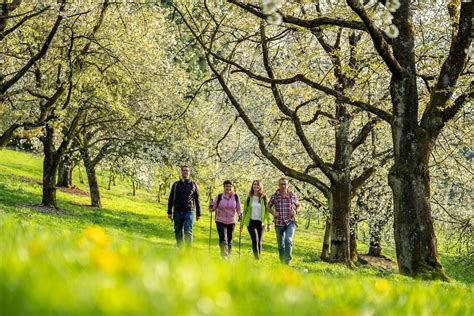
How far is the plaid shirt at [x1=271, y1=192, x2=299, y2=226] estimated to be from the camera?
14355 millimetres

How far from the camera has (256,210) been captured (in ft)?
47.4

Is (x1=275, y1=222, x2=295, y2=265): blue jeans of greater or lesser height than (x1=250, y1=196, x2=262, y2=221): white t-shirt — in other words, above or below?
below

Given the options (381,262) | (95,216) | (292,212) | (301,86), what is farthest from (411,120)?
(381,262)

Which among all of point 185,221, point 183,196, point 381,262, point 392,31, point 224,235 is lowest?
point 381,262

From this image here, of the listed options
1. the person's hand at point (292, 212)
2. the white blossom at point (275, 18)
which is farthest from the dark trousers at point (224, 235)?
the white blossom at point (275, 18)

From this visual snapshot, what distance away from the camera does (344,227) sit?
712 inches

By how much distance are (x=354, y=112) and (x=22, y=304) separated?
19.6 m

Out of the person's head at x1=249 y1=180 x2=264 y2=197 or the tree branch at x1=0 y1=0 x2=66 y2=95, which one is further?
the tree branch at x1=0 y1=0 x2=66 y2=95

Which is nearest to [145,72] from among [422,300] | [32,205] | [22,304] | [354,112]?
[32,205]

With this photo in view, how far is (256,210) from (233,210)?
63cm

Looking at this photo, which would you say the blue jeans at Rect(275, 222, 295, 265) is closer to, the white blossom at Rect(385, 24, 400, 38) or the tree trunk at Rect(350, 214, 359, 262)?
the white blossom at Rect(385, 24, 400, 38)

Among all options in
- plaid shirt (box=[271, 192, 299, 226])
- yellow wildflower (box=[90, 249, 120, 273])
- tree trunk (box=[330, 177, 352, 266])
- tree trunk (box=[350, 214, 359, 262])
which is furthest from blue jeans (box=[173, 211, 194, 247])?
tree trunk (box=[350, 214, 359, 262])

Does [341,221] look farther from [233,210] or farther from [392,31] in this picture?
[392,31]

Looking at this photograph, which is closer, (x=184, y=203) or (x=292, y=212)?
(x=184, y=203)
